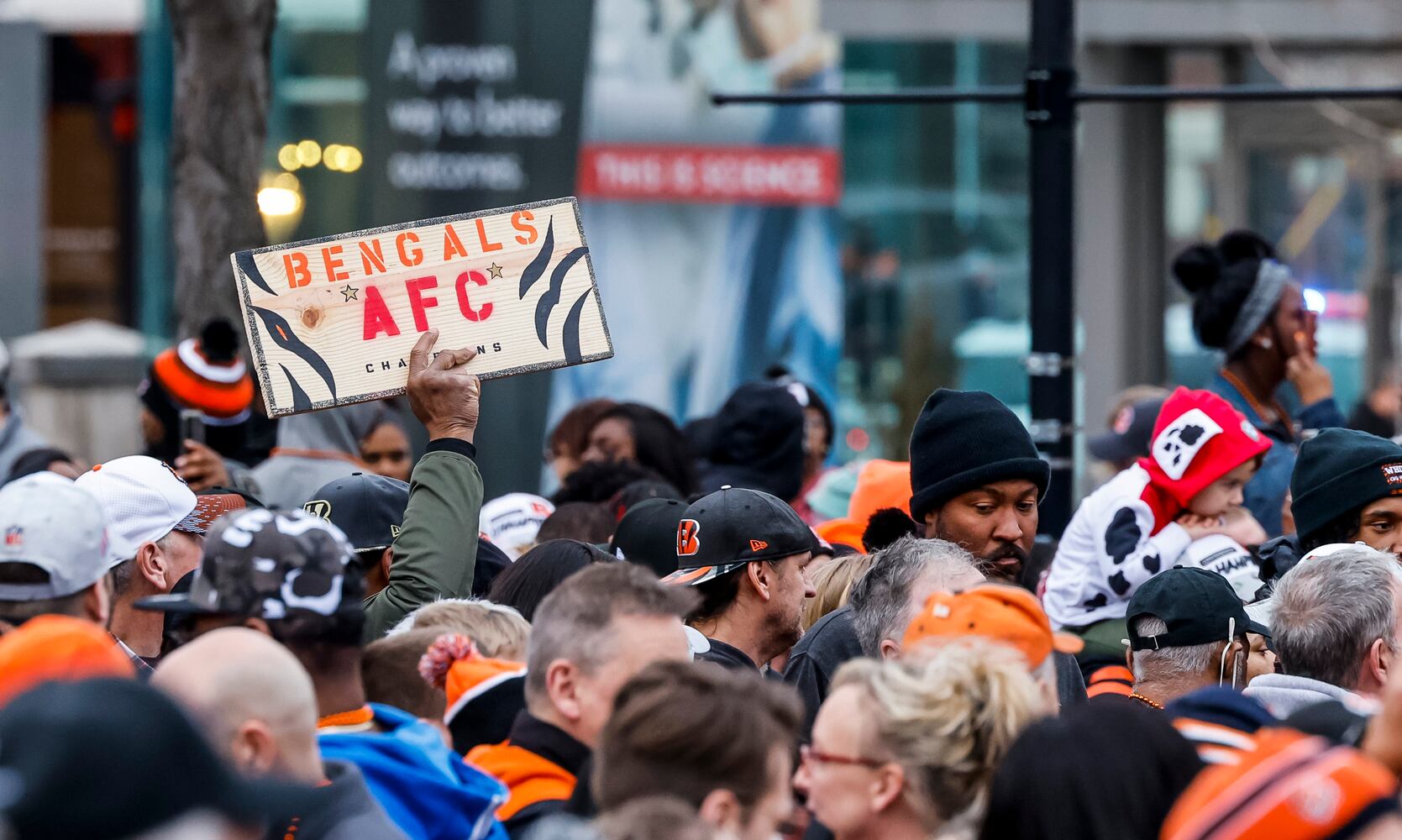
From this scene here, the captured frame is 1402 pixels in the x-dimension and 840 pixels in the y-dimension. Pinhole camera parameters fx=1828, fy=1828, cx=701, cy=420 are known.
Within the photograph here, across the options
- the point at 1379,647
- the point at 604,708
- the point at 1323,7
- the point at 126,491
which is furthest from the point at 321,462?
the point at 1323,7

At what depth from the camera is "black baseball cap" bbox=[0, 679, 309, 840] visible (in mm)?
2328

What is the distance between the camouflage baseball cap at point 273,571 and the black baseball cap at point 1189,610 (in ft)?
6.81

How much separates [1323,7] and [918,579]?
35.9 feet

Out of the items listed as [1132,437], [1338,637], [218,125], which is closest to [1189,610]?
[1338,637]

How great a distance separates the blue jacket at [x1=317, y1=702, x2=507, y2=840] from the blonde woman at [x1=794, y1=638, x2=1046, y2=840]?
65cm

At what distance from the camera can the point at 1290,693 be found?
4262mm

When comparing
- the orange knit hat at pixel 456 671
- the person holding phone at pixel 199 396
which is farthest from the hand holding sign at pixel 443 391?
the person holding phone at pixel 199 396

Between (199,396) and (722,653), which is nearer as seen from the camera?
(722,653)

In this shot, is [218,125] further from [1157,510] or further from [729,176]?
[729,176]

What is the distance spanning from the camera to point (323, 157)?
11734 millimetres

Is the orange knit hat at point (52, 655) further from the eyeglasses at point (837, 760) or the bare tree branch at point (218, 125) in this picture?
the bare tree branch at point (218, 125)

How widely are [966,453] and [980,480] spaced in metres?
0.09

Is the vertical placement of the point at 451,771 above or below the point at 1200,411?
below

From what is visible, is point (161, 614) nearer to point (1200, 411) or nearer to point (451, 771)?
point (451, 771)
